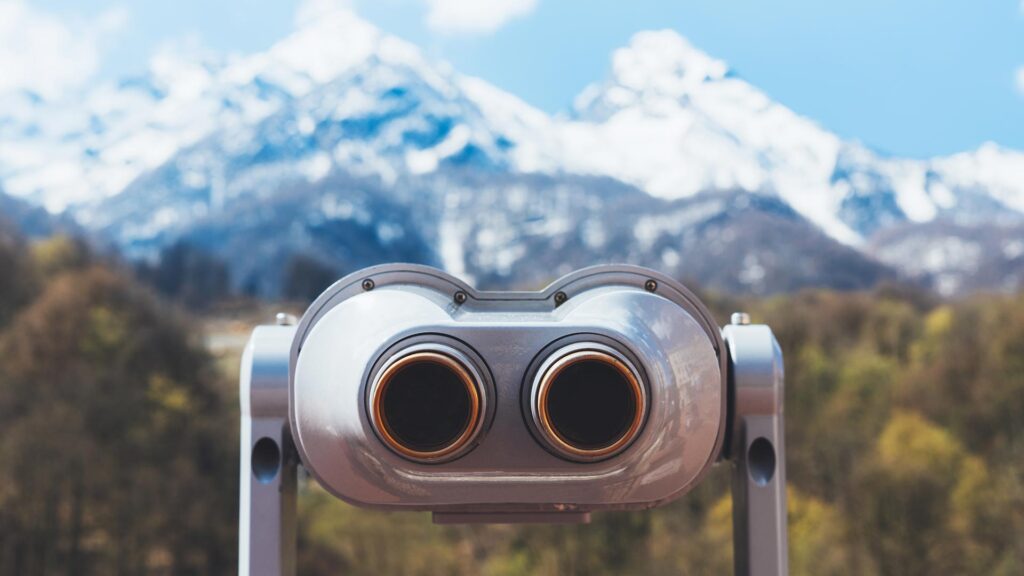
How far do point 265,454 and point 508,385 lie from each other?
56cm

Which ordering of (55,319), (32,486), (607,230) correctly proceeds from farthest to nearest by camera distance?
1. (607,230)
2. (55,319)
3. (32,486)

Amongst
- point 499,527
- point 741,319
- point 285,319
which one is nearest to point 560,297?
point 741,319

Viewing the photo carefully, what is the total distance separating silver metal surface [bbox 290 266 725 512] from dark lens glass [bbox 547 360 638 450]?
36 millimetres

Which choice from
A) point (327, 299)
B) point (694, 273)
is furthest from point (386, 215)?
point (327, 299)

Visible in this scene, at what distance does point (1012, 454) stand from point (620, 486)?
30.3 meters

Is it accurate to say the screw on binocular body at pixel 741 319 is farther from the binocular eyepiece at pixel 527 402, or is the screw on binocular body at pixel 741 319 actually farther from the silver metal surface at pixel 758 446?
the binocular eyepiece at pixel 527 402

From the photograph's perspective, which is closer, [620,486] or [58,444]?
[620,486]

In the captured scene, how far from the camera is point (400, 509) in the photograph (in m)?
1.86

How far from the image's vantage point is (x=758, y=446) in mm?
2002

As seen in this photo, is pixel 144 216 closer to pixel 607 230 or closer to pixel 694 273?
pixel 607 230

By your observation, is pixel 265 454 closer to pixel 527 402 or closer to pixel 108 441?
pixel 527 402

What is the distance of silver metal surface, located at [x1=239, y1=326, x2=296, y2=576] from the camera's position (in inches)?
77.1

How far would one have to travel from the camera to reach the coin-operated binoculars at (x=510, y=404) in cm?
170

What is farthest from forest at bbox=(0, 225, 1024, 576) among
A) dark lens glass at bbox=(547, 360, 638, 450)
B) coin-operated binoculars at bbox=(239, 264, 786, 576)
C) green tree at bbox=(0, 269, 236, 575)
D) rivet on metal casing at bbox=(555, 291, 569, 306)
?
dark lens glass at bbox=(547, 360, 638, 450)
